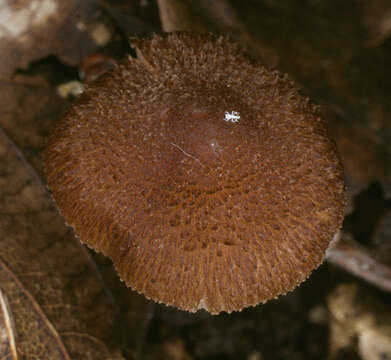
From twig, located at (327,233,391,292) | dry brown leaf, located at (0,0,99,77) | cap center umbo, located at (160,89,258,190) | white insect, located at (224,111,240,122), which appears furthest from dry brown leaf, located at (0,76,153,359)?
twig, located at (327,233,391,292)

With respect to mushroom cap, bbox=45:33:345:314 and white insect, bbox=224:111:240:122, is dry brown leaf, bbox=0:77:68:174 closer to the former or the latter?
→ mushroom cap, bbox=45:33:345:314

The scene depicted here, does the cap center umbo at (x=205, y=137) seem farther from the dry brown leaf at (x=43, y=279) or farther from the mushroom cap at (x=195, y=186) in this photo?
the dry brown leaf at (x=43, y=279)

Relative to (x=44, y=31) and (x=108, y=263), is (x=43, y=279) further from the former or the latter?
(x=44, y=31)

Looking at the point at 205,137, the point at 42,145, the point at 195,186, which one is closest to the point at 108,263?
the point at 42,145

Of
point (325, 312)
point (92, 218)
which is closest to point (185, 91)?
point (92, 218)

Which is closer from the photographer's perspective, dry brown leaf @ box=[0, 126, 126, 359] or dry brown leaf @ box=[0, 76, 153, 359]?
dry brown leaf @ box=[0, 126, 126, 359]

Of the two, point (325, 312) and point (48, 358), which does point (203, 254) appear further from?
point (325, 312)

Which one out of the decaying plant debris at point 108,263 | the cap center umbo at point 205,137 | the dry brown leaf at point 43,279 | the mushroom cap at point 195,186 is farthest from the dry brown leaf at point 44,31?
the cap center umbo at point 205,137
